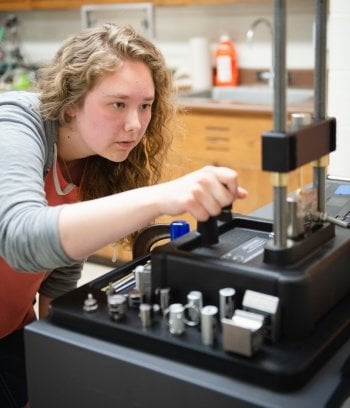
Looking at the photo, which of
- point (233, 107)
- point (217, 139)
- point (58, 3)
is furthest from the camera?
point (58, 3)

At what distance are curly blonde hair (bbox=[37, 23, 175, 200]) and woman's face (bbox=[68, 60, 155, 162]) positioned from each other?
0.06ft

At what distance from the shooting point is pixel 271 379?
2.09 ft

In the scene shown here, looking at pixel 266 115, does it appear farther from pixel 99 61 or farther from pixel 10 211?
pixel 10 211

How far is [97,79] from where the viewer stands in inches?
44.3

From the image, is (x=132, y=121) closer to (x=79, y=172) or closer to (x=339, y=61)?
(x=79, y=172)

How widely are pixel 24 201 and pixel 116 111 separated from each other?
1.18 ft

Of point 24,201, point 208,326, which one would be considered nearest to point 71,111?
point 24,201

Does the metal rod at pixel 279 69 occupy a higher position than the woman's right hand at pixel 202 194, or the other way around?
the metal rod at pixel 279 69

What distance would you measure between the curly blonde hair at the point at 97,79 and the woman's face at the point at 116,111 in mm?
17

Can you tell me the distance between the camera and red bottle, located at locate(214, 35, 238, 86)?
3.34 m

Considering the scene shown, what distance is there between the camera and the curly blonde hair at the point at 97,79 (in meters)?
A: 1.14

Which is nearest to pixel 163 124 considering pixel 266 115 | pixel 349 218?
pixel 349 218

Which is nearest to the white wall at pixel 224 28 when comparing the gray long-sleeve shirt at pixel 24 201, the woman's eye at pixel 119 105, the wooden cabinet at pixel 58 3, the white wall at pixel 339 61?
the wooden cabinet at pixel 58 3

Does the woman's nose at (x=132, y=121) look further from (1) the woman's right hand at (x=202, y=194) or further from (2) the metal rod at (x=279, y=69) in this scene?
(2) the metal rod at (x=279, y=69)
